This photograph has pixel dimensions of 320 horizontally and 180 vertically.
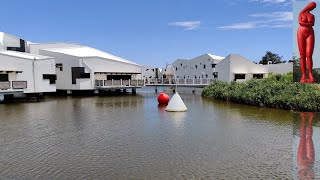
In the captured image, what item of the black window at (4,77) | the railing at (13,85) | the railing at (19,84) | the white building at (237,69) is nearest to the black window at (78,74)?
the railing at (13,85)

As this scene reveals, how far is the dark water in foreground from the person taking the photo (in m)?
9.02

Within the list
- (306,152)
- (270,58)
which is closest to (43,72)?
(306,152)

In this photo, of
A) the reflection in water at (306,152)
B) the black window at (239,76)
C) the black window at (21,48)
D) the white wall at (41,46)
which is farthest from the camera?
the black window at (239,76)

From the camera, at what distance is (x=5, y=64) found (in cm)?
3130

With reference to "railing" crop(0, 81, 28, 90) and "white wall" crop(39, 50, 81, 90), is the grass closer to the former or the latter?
"white wall" crop(39, 50, 81, 90)

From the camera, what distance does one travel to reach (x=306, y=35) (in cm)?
2627

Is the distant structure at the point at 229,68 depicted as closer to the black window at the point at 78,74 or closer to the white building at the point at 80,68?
the white building at the point at 80,68

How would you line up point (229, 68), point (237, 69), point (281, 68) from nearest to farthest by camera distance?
point (229, 68) < point (237, 69) < point (281, 68)

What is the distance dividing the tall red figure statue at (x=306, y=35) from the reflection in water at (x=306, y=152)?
10728mm

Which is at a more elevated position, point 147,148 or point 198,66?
point 198,66

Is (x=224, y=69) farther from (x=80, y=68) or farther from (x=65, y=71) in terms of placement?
(x=65, y=71)

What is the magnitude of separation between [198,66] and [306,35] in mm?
33847

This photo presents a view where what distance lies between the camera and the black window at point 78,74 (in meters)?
39.9

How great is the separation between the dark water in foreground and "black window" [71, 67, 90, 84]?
821 inches
